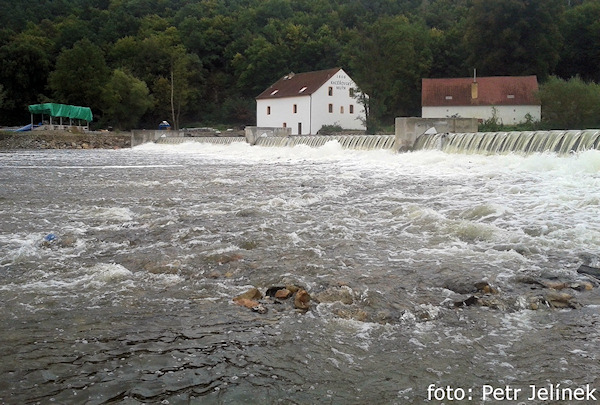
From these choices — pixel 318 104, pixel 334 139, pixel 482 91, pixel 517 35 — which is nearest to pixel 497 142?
pixel 334 139

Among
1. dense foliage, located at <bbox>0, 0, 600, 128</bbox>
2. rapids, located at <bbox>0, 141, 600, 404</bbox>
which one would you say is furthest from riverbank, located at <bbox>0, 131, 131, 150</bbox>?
rapids, located at <bbox>0, 141, 600, 404</bbox>

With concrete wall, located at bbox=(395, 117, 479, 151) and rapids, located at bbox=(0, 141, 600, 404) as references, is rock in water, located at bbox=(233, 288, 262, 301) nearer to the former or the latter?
rapids, located at bbox=(0, 141, 600, 404)

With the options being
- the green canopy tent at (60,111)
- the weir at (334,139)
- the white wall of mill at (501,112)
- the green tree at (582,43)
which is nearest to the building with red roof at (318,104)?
the white wall of mill at (501,112)

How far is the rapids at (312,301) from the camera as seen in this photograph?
11.4 ft

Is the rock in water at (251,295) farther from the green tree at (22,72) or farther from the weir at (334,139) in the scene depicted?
the green tree at (22,72)

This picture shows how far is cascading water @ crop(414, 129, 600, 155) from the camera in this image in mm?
14969

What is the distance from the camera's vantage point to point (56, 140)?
47562 mm

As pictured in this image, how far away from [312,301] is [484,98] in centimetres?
4760

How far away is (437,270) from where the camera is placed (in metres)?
5.98

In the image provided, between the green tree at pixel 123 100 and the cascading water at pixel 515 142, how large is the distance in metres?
42.9

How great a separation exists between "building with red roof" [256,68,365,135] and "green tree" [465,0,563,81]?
14.5 meters

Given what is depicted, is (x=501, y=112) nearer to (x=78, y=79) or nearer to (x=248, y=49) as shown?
(x=248, y=49)

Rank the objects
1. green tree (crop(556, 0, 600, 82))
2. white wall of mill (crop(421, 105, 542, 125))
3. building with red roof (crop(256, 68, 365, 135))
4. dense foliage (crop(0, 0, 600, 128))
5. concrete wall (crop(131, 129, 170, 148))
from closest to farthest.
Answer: white wall of mill (crop(421, 105, 542, 125)) < concrete wall (crop(131, 129, 170, 148)) < building with red roof (crop(256, 68, 365, 135)) < dense foliage (crop(0, 0, 600, 128)) < green tree (crop(556, 0, 600, 82))

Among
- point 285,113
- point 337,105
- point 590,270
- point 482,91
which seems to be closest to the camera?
point 590,270
